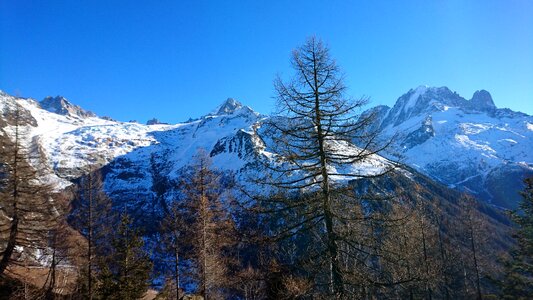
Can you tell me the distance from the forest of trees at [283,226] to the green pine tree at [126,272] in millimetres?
76

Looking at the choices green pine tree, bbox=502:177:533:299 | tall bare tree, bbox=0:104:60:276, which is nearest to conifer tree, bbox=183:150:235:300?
tall bare tree, bbox=0:104:60:276

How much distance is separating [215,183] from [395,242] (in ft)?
49.0

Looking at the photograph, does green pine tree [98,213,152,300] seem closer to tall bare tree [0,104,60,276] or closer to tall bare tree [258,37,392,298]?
tall bare tree [0,104,60,276]

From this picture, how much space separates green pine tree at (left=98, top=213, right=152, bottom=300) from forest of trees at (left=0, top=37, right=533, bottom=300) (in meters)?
0.08

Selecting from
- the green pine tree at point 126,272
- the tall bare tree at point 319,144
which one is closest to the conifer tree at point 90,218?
the green pine tree at point 126,272

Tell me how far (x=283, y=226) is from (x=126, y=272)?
12.9m

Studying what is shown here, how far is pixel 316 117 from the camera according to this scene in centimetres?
1096

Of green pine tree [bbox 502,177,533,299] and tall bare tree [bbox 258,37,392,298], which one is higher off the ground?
tall bare tree [bbox 258,37,392,298]

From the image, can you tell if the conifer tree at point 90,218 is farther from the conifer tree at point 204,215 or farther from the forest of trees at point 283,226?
the conifer tree at point 204,215

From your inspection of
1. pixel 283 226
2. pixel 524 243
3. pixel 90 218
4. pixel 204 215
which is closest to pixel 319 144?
pixel 283 226

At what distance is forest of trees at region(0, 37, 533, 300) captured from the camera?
→ 10500mm

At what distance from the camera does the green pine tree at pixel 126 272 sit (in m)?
18.0

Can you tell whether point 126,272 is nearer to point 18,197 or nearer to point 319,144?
point 18,197

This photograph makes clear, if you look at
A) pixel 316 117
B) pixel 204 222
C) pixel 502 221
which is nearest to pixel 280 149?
pixel 316 117
